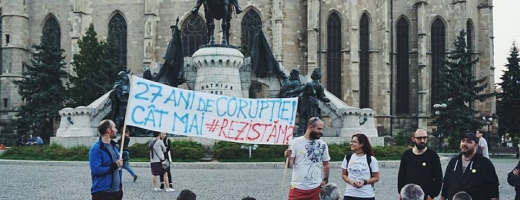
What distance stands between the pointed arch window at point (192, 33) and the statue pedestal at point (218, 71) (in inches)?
937

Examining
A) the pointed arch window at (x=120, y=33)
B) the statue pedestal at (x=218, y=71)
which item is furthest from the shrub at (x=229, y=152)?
the pointed arch window at (x=120, y=33)

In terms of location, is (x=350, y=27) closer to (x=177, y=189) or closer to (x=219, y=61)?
(x=219, y=61)

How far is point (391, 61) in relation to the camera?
159 feet

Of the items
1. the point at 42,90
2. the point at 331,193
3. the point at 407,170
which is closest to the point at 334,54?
the point at 42,90

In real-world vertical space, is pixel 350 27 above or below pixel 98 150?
above

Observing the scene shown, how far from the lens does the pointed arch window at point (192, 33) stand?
160 ft

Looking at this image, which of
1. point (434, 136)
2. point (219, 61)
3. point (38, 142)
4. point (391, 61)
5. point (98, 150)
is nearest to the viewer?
point (98, 150)

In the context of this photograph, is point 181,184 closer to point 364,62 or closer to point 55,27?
point 364,62

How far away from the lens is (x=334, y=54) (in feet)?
155

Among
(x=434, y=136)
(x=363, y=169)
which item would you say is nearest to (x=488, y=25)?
(x=434, y=136)

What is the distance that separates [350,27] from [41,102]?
74.7 feet

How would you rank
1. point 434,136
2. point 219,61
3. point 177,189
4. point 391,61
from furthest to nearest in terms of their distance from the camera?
point 391,61
point 434,136
point 219,61
point 177,189

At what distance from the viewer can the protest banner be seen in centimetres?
902

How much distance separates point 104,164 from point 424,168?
3.61 meters
